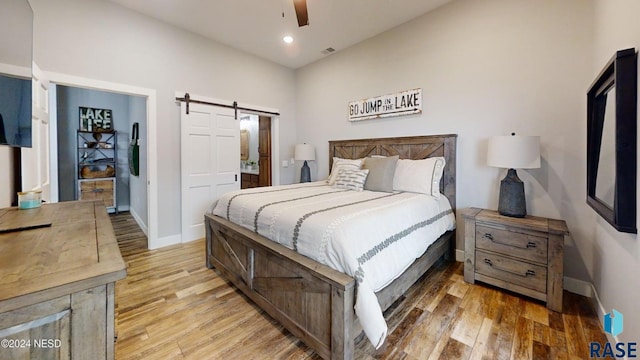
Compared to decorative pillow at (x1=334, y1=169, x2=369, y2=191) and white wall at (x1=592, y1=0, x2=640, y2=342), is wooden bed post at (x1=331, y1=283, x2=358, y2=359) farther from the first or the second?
decorative pillow at (x1=334, y1=169, x2=369, y2=191)

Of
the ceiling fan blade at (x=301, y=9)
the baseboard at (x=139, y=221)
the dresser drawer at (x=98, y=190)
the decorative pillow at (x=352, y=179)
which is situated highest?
the ceiling fan blade at (x=301, y=9)

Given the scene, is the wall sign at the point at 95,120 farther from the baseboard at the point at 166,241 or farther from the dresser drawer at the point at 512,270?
the dresser drawer at the point at 512,270

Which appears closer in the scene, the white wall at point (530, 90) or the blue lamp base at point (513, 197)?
the white wall at point (530, 90)

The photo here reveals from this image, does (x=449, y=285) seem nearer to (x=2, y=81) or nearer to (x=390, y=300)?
(x=390, y=300)

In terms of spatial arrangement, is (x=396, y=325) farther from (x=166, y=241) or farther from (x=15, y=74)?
(x=166, y=241)

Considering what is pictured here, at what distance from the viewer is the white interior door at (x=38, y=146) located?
2135mm

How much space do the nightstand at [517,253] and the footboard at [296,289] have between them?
1641mm

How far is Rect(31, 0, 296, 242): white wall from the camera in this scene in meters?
2.75

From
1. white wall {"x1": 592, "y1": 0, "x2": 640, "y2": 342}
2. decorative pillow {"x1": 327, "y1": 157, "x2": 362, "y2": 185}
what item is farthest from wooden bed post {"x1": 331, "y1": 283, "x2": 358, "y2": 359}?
decorative pillow {"x1": 327, "y1": 157, "x2": 362, "y2": 185}

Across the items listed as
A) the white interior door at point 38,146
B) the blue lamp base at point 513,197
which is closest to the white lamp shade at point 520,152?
the blue lamp base at point 513,197

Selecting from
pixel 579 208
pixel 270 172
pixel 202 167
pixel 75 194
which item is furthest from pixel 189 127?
pixel 579 208

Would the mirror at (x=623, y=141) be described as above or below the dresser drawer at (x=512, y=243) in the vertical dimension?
above

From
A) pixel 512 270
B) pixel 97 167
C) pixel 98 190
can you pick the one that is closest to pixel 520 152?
pixel 512 270

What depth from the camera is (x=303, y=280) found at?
1.65 meters
